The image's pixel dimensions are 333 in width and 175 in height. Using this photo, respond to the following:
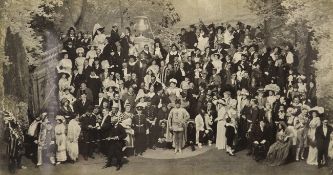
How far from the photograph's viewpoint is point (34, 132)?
8.48 metres

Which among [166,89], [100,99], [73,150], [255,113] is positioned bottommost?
[73,150]

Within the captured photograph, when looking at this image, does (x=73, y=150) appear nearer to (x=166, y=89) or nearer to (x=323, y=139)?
(x=166, y=89)

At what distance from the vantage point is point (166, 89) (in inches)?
336

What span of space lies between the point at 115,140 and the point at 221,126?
1.81m

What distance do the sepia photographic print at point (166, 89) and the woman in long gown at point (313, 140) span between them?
0.02 m

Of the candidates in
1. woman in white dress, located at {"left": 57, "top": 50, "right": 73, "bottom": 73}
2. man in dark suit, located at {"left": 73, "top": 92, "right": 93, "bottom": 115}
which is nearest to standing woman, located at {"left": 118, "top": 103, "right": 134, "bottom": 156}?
man in dark suit, located at {"left": 73, "top": 92, "right": 93, "bottom": 115}

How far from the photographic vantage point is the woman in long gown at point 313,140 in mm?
8484

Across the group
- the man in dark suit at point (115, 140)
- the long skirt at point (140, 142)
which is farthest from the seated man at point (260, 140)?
the man in dark suit at point (115, 140)

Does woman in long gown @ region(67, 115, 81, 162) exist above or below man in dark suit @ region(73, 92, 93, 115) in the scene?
below

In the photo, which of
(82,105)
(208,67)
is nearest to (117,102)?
(82,105)

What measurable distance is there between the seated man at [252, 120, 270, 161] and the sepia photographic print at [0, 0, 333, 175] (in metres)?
0.02

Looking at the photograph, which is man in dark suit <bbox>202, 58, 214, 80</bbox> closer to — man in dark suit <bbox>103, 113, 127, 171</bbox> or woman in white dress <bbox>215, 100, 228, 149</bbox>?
woman in white dress <bbox>215, 100, 228, 149</bbox>

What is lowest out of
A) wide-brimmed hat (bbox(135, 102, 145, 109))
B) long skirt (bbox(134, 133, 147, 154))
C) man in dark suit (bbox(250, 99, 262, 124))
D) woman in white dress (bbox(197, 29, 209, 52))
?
long skirt (bbox(134, 133, 147, 154))

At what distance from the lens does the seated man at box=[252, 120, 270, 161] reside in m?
8.45
